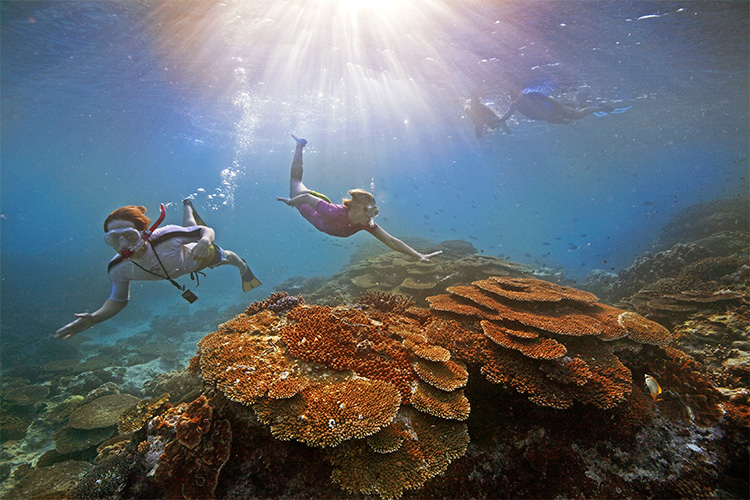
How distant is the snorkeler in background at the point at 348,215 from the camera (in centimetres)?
627

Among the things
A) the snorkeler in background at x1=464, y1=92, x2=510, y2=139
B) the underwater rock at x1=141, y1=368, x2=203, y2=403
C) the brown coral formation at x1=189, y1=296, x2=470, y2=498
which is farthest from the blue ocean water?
the brown coral formation at x1=189, y1=296, x2=470, y2=498

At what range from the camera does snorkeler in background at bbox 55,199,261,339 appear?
3.80m

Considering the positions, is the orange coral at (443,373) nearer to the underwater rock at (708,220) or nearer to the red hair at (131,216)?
the red hair at (131,216)

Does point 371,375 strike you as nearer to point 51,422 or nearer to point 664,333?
point 664,333

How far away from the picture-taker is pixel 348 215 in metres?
6.62

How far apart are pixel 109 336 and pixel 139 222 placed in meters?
26.2

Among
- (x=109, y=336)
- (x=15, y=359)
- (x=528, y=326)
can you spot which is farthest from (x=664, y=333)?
(x=109, y=336)

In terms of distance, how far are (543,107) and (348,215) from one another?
73.2 feet

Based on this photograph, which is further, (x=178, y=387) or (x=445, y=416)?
(x=178, y=387)

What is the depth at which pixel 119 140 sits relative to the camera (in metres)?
34.4

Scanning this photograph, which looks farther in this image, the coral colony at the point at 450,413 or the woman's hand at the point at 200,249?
the woman's hand at the point at 200,249

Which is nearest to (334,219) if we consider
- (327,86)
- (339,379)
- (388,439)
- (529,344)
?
(339,379)

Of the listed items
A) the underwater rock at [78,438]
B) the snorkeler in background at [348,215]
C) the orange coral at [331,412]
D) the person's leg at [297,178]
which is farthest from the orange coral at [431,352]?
the underwater rock at [78,438]

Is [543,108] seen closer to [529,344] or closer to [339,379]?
[529,344]
